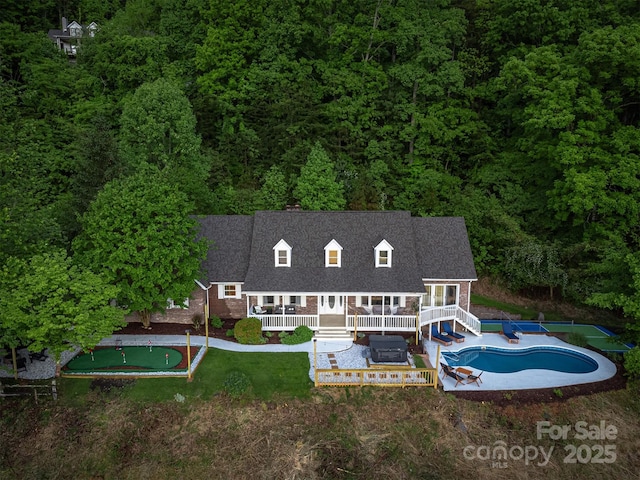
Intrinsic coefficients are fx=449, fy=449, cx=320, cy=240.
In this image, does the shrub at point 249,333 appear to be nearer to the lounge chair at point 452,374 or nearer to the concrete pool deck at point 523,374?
the concrete pool deck at point 523,374

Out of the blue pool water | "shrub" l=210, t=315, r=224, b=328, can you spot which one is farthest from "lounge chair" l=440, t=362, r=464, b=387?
"shrub" l=210, t=315, r=224, b=328

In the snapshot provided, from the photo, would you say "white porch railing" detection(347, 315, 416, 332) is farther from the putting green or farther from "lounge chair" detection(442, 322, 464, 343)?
the putting green

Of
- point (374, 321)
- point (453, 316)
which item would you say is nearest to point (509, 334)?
point (453, 316)

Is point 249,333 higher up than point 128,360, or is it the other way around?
point 249,333

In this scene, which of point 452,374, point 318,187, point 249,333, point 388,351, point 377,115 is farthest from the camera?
point 377,115

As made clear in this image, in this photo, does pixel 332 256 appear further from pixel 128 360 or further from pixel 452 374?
pixel 128 360

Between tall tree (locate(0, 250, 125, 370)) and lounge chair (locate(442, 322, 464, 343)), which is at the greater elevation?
tall tree (locate(0, 250, 125, 370))
